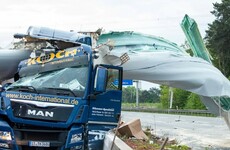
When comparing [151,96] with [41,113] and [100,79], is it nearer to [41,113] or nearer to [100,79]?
[100,79]

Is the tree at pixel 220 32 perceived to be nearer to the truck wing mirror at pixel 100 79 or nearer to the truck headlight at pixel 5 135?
the truck wing mirror at pixel 100 79

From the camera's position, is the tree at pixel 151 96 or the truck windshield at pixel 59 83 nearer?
the truck windshield at pixel 59 83

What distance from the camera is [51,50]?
32.9 feet

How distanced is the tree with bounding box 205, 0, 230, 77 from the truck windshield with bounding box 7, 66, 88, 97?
43.1 metres

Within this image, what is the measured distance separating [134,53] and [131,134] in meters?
2.77

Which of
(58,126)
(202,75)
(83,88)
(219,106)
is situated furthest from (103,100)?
(219,106)

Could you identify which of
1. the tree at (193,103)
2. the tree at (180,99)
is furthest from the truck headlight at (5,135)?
the tree at (180,99)

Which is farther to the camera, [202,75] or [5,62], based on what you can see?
[5,62]

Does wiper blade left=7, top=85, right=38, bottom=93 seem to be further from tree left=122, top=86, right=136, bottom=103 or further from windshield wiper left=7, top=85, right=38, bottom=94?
tree left=122, top=86, right=136, bottom=103

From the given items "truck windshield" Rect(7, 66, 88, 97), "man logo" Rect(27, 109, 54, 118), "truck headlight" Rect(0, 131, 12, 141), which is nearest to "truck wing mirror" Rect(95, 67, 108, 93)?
"truck windshield" Rect(7, 66, 88, 97)

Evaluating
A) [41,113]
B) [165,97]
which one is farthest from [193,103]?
[41,113]

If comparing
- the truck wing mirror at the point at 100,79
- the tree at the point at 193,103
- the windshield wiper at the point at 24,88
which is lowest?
the tree at the point at 193,103

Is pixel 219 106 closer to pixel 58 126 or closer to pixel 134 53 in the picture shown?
pixel 134 53

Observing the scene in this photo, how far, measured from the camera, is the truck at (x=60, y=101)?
8.56 meters
